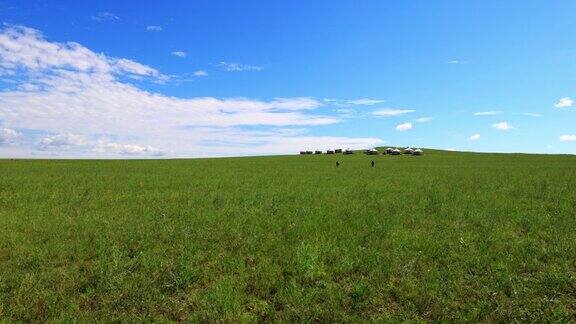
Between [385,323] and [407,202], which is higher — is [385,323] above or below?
below

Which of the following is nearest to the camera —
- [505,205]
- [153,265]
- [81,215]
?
[153,265]

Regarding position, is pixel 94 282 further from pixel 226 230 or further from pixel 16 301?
pixel 226 230

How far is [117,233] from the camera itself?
1341 centimetres

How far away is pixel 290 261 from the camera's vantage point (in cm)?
1125

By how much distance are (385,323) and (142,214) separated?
37.1ft

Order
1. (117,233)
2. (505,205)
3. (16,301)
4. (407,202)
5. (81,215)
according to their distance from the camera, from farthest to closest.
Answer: (407,202) < (505,205) < (81,215) < (117,233) < (16,301)

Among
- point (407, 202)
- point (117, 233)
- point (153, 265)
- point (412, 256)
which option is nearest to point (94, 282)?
point (153, 265)

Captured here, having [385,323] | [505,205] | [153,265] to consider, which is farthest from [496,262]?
[153,265]

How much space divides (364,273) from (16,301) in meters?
8.27

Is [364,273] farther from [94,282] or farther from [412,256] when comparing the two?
[94,282]

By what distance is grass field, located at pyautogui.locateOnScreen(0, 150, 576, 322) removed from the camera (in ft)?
29.9

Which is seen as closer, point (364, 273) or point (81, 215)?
point (364, 273)

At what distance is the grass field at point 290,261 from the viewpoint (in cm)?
912

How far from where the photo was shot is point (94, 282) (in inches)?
400
